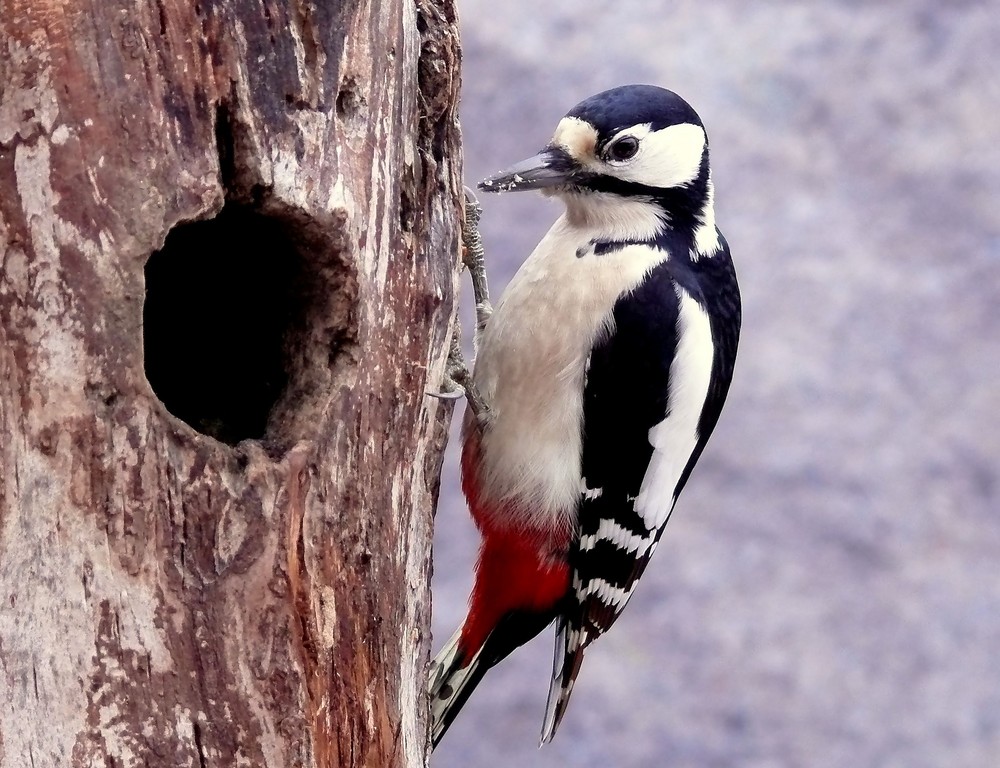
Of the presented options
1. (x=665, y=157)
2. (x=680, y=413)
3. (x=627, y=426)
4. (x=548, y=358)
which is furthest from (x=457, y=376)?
(x=665, y=157)

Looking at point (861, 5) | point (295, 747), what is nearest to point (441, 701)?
point (295, 747)

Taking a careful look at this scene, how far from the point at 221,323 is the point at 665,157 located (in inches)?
33.5

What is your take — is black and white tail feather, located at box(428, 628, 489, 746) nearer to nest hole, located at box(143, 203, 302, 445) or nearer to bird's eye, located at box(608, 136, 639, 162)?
nest hole, located at box(143, 203, 302, 445)

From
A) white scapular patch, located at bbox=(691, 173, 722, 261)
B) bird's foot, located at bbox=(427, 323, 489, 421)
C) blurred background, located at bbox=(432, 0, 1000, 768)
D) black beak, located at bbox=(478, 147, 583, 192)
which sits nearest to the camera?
bird's foot, located at bbox=(427, 323, 489, 421)

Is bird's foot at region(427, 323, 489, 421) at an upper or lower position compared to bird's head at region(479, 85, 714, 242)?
lower

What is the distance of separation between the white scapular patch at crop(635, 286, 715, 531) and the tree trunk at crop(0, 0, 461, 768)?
0.63 metres

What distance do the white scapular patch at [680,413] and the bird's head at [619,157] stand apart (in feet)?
0.64

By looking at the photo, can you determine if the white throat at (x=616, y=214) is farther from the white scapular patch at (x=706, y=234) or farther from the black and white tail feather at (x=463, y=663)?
the black and white tail feather at (x=463, y=663)

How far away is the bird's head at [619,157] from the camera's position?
2363mm

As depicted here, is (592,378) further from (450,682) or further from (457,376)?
(450,682)

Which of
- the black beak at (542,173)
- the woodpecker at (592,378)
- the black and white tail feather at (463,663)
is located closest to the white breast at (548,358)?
the woodpecker at (592,378)

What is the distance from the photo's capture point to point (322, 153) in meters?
1.76

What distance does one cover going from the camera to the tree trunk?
160cm

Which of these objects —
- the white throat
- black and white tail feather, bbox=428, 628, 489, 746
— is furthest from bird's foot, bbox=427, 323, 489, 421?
black and white tail feather, bbox=428, 628, 489, 746
